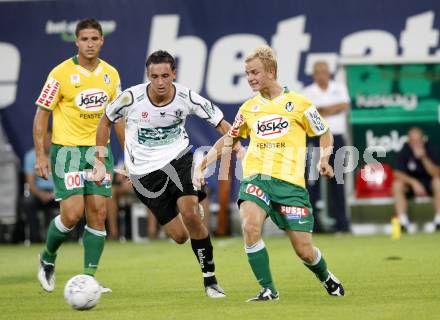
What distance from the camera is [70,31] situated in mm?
19312

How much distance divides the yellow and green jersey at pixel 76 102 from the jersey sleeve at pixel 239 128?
1.52 metres

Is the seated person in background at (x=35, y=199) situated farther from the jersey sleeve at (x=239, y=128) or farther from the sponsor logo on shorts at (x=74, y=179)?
the jersey sleeve at (x=239, y=128)

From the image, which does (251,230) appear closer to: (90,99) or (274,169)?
(274,169)

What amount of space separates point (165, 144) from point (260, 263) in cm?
167

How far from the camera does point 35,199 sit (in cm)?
1888

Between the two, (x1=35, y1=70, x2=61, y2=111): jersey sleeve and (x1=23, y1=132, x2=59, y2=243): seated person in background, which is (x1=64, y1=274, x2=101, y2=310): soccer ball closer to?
(x1=35, y1=70, x2=61, y2=111): jersey sleeve

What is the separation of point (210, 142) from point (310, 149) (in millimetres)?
2051

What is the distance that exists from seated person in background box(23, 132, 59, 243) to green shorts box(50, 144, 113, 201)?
8084 millimetres

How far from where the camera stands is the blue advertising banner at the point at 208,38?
62.0 feet

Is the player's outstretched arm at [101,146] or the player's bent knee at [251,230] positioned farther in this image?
the player's outstretched arm at [101,146]

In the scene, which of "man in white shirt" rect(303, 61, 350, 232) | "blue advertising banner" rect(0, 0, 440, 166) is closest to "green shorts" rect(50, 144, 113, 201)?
"man in white shirt" rect(303, 61, 350, 232)

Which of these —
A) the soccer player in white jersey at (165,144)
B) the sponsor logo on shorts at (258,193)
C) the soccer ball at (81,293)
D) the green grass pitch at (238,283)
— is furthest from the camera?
the soccer player in white jersey at (165,144)

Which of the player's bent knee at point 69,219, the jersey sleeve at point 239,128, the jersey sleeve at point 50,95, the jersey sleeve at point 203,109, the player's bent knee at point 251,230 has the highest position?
the jersey sleeve at point 50,95

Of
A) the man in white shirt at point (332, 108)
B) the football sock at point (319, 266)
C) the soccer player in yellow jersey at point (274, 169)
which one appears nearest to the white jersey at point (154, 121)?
the soccer player in yellow jersey at point (274, 169)
